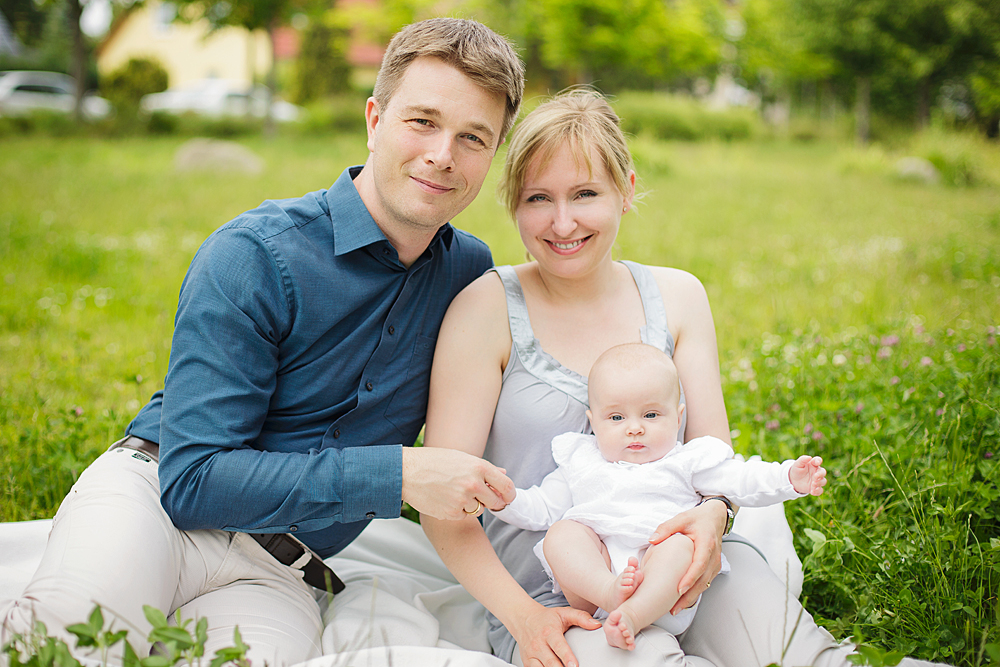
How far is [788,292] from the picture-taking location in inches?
247

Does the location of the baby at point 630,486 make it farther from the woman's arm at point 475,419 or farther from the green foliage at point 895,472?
the green foliage at point 895,472

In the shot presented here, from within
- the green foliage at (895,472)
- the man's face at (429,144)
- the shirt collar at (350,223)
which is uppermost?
the man's face at (429,144)

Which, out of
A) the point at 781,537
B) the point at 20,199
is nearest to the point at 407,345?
the point at 781,537

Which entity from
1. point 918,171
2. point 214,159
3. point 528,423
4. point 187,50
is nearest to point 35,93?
point 187,50

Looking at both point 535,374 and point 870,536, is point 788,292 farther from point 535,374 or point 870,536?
point 535,374

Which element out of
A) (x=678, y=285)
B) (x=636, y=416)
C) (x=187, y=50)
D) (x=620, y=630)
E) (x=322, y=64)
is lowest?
(x=620, y=630)

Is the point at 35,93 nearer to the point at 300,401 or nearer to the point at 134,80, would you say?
the point at 134,80

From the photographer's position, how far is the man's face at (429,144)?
7.29 feet

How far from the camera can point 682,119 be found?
24078mm

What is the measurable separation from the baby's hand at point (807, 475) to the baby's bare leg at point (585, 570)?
496mm

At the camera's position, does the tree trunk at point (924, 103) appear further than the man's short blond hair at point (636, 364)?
Yes

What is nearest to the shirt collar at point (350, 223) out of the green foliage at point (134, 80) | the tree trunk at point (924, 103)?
the tree trunk at point (924, 103)

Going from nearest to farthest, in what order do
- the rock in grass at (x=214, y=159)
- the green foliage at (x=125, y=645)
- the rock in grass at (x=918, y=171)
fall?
1. the green foliage at (x=125, y=645)
2. the rock in grass at (x=214, y=159)
3. the rock in grass at (x=918, y=171)

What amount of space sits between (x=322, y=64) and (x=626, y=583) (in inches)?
1282
